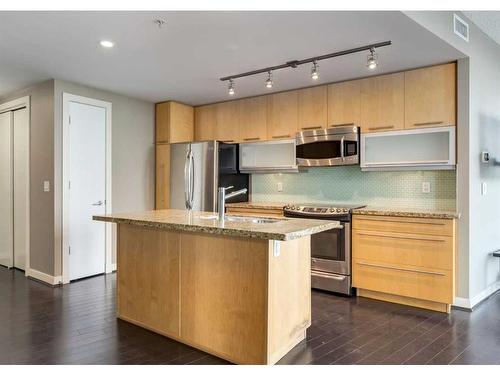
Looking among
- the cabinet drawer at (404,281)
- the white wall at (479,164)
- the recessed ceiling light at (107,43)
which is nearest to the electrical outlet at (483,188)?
the white wall at (479,164)

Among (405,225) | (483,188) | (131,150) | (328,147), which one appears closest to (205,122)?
(131,150)

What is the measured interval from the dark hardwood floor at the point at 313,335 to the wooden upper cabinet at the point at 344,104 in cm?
187

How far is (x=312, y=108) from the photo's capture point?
433cm

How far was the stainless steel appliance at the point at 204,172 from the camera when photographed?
4.66m

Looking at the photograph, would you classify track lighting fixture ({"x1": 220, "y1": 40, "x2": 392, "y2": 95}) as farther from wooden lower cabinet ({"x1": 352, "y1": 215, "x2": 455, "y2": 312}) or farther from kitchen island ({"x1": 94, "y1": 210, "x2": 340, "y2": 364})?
wooden lower cabinet ({"x1": 352, "y1": 215, "x2": 455, "y2": 312})

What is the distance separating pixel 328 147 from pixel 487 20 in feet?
6.04

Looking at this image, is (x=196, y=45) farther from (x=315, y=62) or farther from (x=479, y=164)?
(x=479, y=164)

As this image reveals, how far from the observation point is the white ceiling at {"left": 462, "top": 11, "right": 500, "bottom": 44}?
10.8ft

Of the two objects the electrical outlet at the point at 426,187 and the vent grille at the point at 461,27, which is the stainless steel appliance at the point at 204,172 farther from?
the vent grille at the point at 461,27

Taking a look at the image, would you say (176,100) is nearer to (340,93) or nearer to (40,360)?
(340,93)

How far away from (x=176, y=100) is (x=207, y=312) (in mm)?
3426
